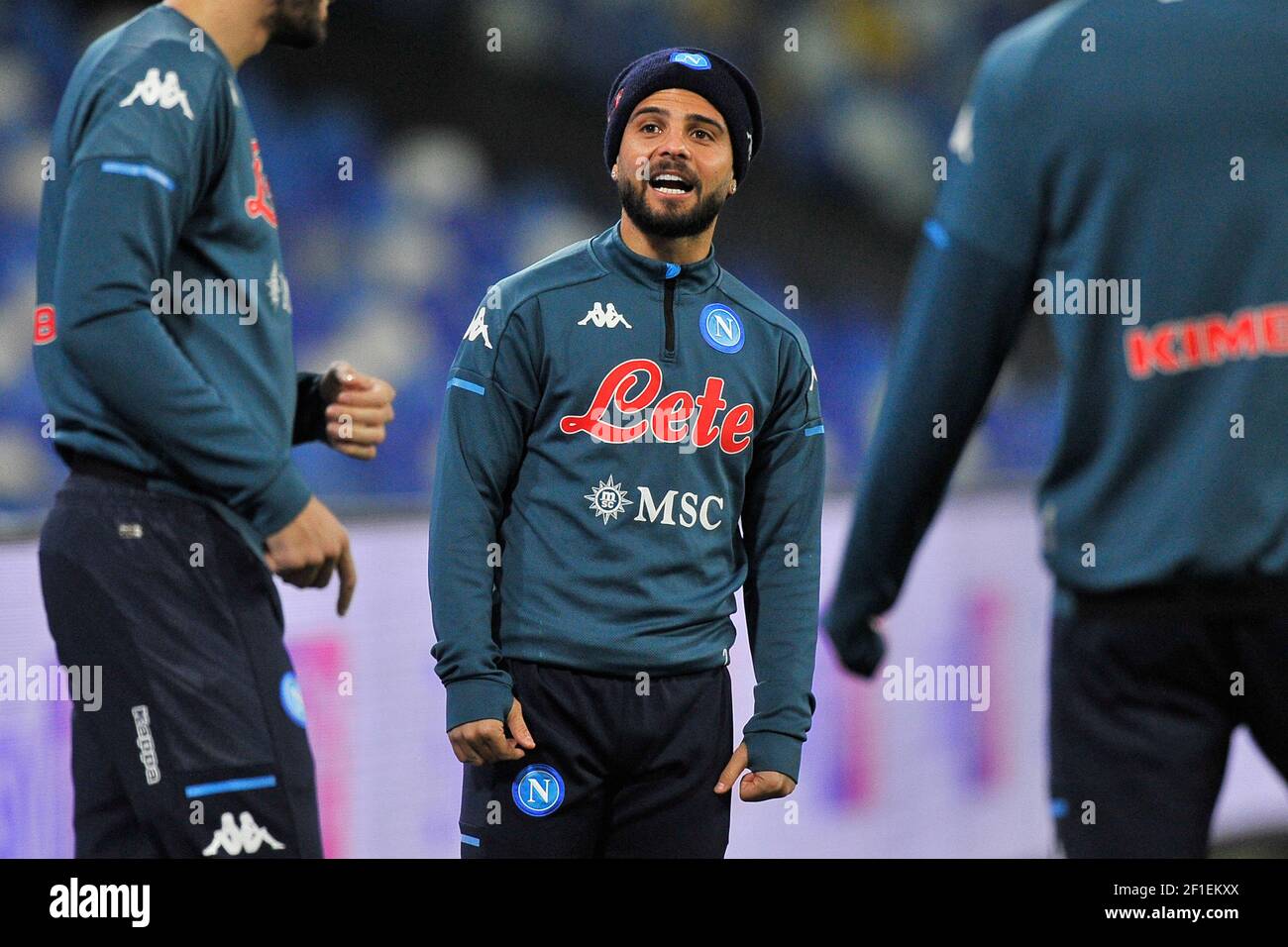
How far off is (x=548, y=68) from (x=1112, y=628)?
3.85 metres

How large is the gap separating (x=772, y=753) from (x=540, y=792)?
1.16 ft

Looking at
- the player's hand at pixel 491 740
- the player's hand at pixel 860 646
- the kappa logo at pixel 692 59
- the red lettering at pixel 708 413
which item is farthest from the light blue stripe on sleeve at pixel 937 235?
the player's hand at pixel 491 740

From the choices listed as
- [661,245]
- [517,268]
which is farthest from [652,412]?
[517,268]

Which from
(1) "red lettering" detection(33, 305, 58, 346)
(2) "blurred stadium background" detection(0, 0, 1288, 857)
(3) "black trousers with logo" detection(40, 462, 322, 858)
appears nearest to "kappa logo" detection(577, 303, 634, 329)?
(3) "black trousers with logo" detection(40, 462, 322, 858)

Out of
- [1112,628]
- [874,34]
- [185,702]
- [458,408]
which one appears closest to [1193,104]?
[1112,628]

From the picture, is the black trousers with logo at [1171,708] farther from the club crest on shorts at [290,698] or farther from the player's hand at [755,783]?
the club crest on shorts at [290,698]

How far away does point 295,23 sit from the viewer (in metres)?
2.26

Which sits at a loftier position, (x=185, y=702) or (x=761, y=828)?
(x=185, y=702)

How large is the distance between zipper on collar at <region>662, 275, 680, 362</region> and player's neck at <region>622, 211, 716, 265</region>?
→ 0.02 metres

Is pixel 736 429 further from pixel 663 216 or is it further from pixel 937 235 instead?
pixel 937 235

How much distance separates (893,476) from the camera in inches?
67.9

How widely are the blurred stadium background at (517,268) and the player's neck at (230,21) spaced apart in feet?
3.45

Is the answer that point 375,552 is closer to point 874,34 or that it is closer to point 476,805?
point 476,805

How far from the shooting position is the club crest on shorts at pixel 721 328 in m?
2.23
